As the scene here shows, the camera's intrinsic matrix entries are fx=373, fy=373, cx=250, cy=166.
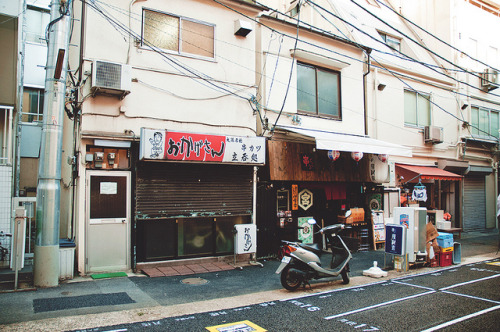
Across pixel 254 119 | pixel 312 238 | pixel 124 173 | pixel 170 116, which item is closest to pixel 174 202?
pixel 124 173

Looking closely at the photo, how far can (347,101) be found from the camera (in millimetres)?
14570

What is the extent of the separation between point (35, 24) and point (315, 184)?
511 inches

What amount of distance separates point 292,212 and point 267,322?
23.0 feet

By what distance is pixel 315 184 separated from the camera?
13547 mm

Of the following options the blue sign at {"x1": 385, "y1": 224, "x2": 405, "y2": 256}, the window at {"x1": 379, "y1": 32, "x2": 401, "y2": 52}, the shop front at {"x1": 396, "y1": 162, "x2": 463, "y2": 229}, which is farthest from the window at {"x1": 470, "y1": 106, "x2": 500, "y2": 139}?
the blue sign at {"x1": 385, "y1": 224, "x2": 405, "y2": 256}

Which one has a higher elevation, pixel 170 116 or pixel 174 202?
pixel 170 116

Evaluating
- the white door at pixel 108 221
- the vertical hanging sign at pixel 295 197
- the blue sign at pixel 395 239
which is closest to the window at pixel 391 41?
the vertical hanging sign at pixel 295 197

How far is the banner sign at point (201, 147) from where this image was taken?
31.0 ft

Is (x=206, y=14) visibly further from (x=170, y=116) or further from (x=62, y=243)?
(x=62, y=243)

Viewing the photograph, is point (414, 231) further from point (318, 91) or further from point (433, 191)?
point (433, 191)

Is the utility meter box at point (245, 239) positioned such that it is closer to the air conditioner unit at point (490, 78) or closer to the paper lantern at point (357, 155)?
the paper lantern at point (357, 155)

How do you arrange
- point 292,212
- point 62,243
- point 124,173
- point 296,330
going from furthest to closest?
point 292,212, point 124,173, point 62,243, point 296,330

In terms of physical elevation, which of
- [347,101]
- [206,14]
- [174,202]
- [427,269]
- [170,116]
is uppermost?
[206,14]

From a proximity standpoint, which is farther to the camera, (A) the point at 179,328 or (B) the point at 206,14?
(B) the point at 206,14
